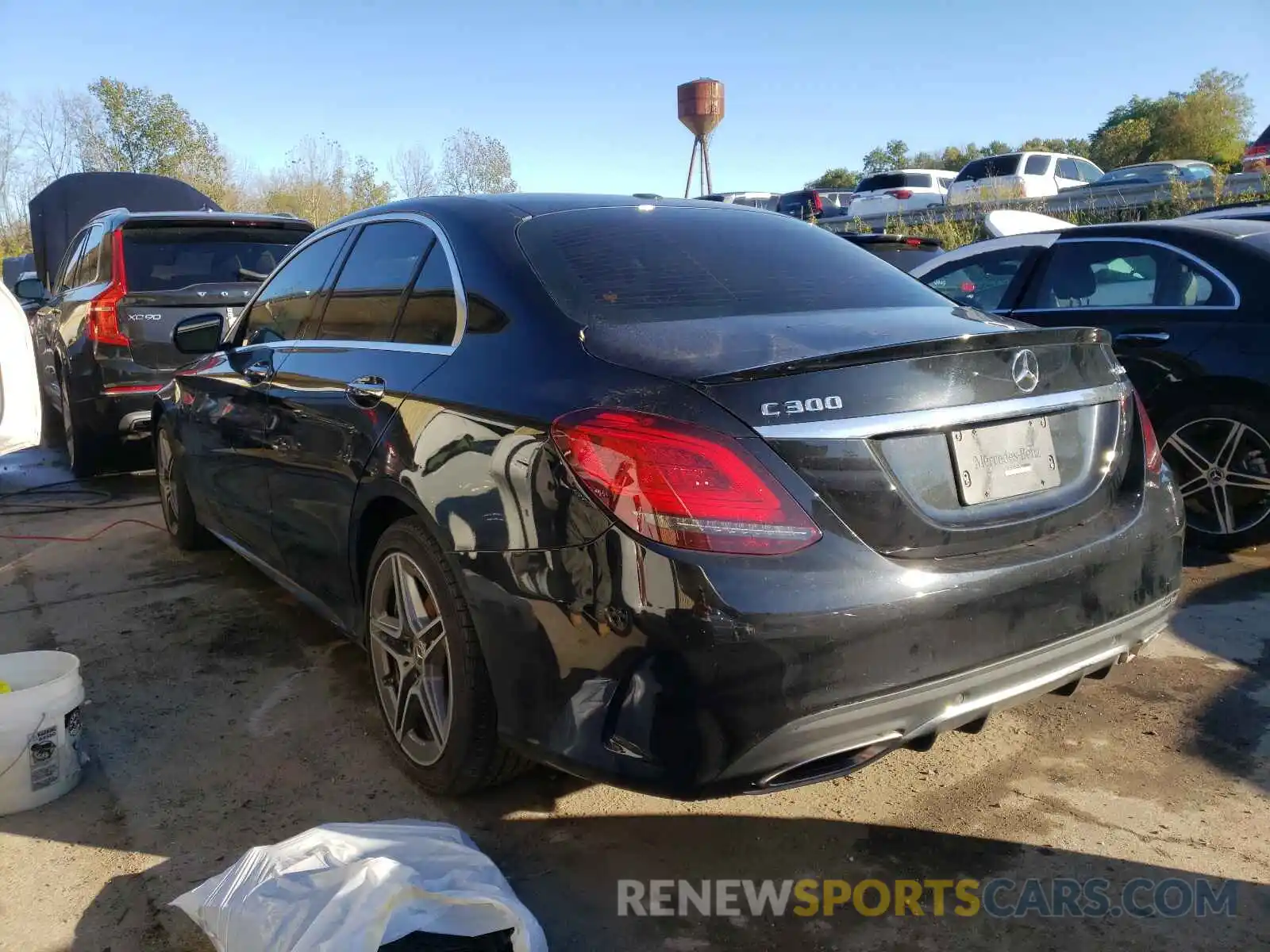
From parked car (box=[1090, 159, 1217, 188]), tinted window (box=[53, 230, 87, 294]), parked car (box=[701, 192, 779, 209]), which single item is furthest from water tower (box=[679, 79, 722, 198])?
tinted window (box=[53, 230, 87, 294])

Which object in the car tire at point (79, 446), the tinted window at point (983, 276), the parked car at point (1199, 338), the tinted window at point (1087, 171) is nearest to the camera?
the parked car at point (1199, 338)

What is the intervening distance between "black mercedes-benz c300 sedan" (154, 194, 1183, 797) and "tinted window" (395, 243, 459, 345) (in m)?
0.01

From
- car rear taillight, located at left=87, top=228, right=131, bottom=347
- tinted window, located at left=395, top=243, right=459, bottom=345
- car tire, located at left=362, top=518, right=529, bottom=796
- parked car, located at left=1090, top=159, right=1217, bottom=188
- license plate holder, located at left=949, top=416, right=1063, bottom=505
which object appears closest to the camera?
license plate holder, located at left=949, top=416, right=1063, bottom=505

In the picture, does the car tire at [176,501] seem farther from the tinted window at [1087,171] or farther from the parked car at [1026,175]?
the tinted window at [1087,171]

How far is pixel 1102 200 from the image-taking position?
13.3 meters

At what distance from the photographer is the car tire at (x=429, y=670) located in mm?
2590

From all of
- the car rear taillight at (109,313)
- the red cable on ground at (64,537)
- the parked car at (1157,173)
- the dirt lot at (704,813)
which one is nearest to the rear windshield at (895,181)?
the parked car at (1157,173)

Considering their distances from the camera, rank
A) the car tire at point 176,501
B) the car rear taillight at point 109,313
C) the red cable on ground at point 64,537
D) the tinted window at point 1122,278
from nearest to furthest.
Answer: the tinted window at point 1122,278 < the car tire at point 176,501 < the red cable on ground at point 64,537 < the car rear taillight at point 109,313

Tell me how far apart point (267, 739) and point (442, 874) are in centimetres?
134

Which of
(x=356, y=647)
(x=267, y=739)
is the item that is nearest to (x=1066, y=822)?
(x=267, y=739)

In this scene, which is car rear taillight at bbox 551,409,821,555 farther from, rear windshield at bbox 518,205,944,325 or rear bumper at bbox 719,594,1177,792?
rear windshield at bbox 518,205,944,325

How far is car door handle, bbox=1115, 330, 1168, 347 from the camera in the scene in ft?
15.6

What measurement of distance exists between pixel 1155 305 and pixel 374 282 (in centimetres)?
364

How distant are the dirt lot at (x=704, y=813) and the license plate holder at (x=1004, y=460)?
917 mm
